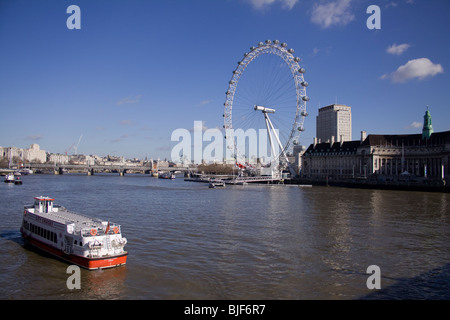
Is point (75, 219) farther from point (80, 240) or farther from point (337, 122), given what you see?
point (337, 122)

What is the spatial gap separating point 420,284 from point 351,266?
2.63m

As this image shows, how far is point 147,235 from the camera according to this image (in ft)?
66.4

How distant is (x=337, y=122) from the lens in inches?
6132

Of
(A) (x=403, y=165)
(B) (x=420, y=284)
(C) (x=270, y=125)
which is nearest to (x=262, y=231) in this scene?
(B) (x=420, y=284)

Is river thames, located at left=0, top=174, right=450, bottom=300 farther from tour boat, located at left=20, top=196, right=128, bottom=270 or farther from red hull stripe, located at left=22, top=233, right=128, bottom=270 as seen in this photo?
tour boat, located at left=20, top=196, right=128, bottom=270

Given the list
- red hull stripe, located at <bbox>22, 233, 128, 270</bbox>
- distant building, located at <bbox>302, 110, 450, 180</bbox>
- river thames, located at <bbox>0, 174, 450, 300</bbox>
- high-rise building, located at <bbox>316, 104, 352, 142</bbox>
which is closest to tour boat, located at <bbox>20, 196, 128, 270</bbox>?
red hull stripe, located at <bbox>22, 233, 128, 270</bbox>

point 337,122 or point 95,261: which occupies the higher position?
point 337,122

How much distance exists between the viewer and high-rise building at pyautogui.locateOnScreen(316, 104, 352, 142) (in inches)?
6117

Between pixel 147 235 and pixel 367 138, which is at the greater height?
pixel 367 138

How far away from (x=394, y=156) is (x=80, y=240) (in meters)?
80.9

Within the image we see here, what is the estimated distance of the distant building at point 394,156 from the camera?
241 ft

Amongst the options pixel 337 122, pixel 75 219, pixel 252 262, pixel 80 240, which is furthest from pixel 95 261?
pixel 337 122

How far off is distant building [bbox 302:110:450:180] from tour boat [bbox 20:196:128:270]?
65855 mm

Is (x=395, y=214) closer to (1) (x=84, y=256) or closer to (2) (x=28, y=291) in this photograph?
(1) (x=84, y=256)
